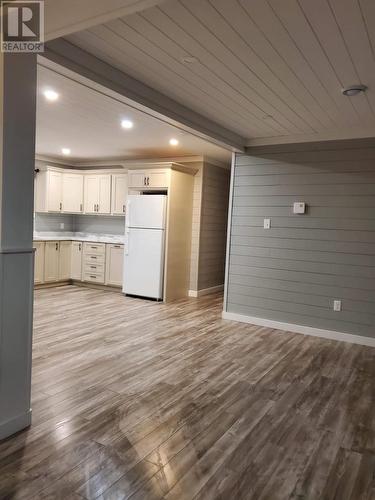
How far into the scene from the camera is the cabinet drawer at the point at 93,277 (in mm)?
A: 6674

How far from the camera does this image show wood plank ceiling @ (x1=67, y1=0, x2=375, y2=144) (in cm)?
194

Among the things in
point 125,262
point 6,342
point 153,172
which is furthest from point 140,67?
point 125,262

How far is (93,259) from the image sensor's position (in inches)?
265

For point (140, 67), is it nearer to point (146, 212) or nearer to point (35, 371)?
point (35, 371)

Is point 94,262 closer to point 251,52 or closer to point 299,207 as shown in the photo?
point 299,207

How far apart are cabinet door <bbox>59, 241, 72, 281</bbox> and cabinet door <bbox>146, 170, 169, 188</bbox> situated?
2.13 meters

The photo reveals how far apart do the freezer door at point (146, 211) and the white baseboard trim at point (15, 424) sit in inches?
150

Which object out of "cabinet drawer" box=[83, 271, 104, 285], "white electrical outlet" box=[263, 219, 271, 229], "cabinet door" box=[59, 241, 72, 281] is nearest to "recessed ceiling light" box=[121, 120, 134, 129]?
"white electrical outlet" box=[263, 219, 271, 229]

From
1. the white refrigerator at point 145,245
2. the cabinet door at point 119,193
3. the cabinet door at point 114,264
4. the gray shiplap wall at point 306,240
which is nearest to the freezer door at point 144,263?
the white refrigerator at point 145,245

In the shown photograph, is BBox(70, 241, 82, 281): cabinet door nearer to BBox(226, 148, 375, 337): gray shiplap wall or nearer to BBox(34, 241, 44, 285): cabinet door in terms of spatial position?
BBox(34, 241, 44, 285): cabinet door

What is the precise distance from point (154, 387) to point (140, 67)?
2.38 m

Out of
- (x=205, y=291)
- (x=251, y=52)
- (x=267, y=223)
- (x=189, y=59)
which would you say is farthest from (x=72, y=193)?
(x=251, y=52)

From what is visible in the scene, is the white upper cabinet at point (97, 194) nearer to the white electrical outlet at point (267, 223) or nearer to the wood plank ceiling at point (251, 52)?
the white electrical outlet at point (267, 223)

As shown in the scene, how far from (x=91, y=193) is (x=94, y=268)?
140 cm
